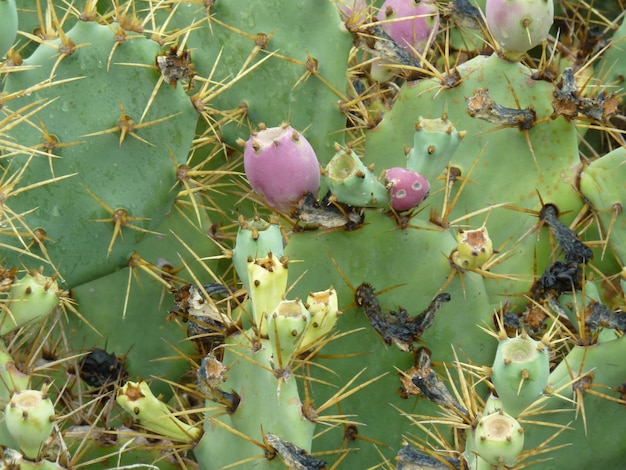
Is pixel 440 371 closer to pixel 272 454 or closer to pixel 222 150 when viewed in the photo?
pixel 272 454

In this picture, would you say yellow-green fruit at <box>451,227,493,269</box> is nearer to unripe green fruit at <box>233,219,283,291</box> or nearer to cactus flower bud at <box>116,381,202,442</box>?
unripe green fruit at <box>233,219,283,291</box>

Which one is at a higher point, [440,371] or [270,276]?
[270,276]

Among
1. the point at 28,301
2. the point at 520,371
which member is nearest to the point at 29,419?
the point at 28,301

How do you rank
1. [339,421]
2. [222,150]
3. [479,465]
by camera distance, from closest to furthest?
[479,465]
[339,421]
[222,150]

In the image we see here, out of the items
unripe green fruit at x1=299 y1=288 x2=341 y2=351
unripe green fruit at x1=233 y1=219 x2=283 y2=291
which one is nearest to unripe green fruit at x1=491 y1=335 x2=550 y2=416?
unripe green fruit at x1=299 y1=288 x2=341 y2=351

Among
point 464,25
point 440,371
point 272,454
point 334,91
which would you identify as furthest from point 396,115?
point 272,454

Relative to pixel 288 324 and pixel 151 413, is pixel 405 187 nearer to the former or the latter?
pixel 288 324

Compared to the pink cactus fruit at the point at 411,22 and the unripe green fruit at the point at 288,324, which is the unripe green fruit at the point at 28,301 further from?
the pink cactus fruit at the point at 411,22
